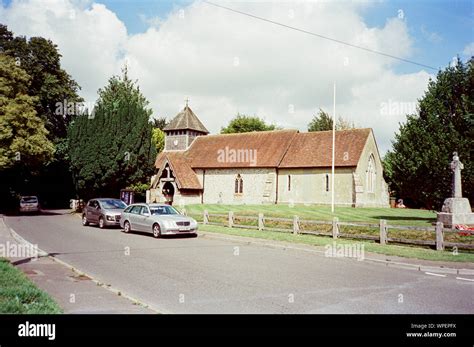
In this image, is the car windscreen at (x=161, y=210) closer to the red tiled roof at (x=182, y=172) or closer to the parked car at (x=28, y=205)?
the red tiled roof at (x=182, y=172)

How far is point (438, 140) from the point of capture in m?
23.2

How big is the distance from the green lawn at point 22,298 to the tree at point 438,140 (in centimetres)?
2200

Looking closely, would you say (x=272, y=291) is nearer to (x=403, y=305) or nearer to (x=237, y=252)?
(x=403, y=305)

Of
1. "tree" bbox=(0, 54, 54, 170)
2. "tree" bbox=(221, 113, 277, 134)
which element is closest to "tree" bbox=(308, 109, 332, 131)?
"tree" bbox=(221, 113, 277, 134)

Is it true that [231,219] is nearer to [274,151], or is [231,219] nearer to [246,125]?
[274,151]

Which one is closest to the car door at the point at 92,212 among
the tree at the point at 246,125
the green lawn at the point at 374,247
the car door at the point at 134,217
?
the car door at the point at 134,217

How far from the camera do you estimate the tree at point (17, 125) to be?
3086 cm

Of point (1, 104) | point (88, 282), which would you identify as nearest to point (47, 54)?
point (1, 104)

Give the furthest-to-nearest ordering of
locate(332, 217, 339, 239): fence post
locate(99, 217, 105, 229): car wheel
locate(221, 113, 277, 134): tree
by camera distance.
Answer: locate(221, 113, 277, 134): tree
locate(99, 217, 105, 229): car wheel
locate(332, 217, 339, 239): fence post

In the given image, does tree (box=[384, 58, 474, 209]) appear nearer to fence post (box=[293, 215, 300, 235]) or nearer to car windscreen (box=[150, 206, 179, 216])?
fence post (box=[293, 215, 300, 235])

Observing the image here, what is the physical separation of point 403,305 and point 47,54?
1641 inches

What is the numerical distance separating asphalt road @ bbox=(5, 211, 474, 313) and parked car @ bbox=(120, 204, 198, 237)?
251 cm

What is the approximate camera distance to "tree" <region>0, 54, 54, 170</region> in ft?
101

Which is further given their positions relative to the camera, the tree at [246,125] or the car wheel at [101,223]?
the tree at [246,125]
